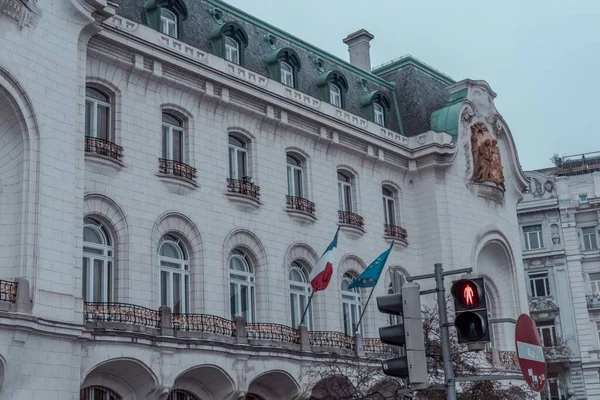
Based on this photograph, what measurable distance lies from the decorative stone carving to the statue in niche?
22016 mm

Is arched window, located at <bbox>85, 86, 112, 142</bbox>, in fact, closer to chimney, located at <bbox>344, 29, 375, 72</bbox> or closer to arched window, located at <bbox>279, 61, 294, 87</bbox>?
arched window, located at <bbox>279, 61, 294, 87</bbox>

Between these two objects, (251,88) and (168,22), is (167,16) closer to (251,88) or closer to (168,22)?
(168,22)

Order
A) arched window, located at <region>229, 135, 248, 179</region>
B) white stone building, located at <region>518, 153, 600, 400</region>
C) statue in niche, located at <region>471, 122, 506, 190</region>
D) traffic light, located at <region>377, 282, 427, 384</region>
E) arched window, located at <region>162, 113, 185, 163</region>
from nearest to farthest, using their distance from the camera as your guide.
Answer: traffic light, located at <region>377, 282, 427, 384</region> → arched window, located at <region>162, 113, 185, 163</region> → arched window, located at <region>229, 135, 248, 179</region> → statue in niche, located at <region>471, 122, 506, 190</region> → white stone building, located at <region>518, 153, 600, 400</region>

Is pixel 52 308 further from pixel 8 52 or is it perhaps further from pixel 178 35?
pixel 178 35

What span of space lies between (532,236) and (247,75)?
102 feet

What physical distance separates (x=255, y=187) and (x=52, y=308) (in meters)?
10.3

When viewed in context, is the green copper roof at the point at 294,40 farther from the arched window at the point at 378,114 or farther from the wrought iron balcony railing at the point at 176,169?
the wrought iron balcony railing at the point at 176,169

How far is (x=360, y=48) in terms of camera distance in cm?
4309

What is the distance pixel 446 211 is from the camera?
1438 inches

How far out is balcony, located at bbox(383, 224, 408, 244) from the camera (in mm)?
35031

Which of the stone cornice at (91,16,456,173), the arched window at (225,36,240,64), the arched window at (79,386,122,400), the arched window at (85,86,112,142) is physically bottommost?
the arched window at (79,386,122,400)

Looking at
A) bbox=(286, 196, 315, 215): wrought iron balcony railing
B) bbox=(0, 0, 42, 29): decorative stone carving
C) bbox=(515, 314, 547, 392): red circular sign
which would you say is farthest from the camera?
bbox=(286, 196, 315, 215): wrought iron balcony railing

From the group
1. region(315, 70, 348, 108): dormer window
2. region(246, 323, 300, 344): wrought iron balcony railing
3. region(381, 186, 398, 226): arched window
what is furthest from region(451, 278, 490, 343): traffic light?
region(381, 186, 398, 226): arched window

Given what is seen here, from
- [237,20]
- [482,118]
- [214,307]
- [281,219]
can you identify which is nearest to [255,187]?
[281,219]
